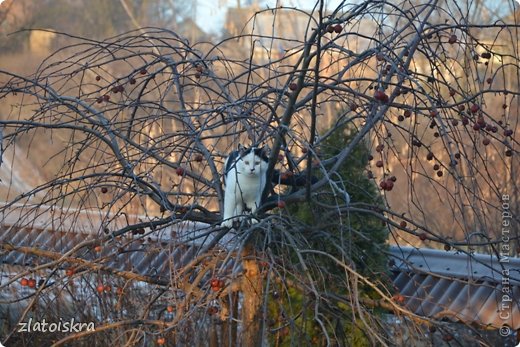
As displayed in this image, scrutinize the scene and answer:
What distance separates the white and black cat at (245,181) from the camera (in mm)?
2848

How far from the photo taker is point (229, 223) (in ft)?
9.12

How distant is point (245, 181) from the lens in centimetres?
297

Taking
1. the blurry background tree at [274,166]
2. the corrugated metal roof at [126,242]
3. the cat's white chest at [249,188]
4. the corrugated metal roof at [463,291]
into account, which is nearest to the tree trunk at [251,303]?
the blurry background tree at [274,166]

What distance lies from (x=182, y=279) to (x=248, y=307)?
1.15 feet

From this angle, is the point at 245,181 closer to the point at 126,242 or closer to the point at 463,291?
the point at 126,242

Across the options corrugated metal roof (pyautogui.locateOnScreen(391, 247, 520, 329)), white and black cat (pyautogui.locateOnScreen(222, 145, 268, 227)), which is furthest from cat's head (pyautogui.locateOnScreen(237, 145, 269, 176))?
corrugated metal roof (pyautogui.locateOnScreen(391, 247, 520, 329))

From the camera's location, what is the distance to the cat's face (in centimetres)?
284

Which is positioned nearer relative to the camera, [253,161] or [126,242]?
[126,242]

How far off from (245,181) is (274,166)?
12.1 inches

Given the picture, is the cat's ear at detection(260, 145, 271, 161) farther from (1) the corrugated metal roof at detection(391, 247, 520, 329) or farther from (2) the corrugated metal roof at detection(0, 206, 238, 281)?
(1) the corrugated metal roof at detection(391, 247, 520, 329)

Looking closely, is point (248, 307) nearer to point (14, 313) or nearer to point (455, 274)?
point (455, 274)

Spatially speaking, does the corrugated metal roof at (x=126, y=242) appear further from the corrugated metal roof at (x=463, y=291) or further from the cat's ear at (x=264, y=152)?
the corrugated metal roof at (x=463, y=291)

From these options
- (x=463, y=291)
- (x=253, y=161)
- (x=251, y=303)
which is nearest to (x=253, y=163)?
(x=253, y=161)

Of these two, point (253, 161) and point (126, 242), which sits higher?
point (253, 161)
